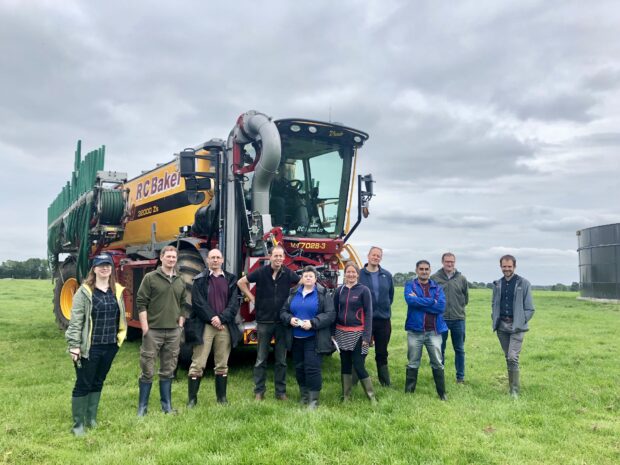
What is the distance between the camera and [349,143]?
→ 907 cm

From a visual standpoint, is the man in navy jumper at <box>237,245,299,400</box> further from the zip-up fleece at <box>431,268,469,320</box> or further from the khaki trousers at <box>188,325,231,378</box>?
the zip-up fleece at <box>431,268,469,320</box>

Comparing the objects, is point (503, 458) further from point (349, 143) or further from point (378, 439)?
point (349, 143)

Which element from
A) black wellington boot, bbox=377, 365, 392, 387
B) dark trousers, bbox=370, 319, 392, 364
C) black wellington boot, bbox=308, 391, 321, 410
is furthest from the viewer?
black wellington boot, bbox=377, 365, 392, 387

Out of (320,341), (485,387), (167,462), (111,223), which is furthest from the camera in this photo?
(111,223)

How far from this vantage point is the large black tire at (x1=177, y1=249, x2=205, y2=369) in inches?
291

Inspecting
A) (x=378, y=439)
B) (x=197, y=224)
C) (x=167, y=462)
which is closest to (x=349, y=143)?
(x=197, y=224)

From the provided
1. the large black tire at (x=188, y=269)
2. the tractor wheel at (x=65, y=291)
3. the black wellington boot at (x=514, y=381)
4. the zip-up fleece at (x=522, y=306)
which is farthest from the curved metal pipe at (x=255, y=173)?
the tractor wheel at (x=65, y=291)

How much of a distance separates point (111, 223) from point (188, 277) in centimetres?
531

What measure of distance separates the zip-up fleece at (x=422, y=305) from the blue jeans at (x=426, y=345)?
0.08 m

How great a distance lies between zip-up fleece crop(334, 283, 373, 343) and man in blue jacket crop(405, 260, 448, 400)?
2.12ft

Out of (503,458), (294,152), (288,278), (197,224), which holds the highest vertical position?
(294,152)

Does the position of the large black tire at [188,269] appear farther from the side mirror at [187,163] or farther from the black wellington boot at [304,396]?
the black wellington boot at [304,396]

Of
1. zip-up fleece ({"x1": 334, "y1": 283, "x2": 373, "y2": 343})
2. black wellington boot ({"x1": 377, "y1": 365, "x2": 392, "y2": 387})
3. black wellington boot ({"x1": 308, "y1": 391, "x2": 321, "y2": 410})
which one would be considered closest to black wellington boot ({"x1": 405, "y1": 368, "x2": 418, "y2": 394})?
black wellington boot ({"x1": 377, "y1": 365, "x2": 392, "y2": 387})

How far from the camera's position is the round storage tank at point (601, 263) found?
1119 inches
